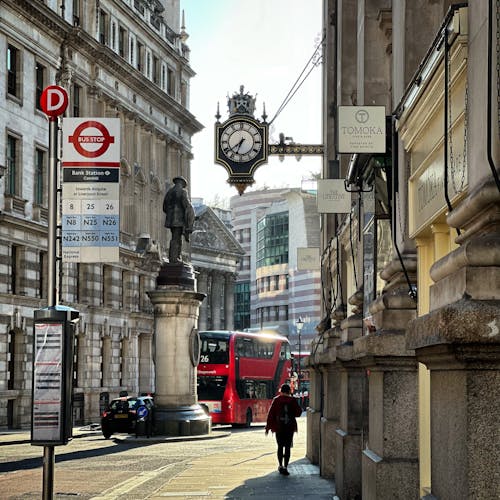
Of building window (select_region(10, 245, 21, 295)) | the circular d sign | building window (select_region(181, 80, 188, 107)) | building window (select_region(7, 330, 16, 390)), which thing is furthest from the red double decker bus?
the circular d sign

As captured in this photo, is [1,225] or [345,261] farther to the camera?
[1,225]

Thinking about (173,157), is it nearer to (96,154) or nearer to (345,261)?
(345,261)

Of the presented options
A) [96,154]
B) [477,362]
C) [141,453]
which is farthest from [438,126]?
[141,453]

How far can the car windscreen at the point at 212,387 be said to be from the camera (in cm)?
5844

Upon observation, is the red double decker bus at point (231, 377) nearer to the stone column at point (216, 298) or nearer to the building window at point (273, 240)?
the stone column at point (216, 298)

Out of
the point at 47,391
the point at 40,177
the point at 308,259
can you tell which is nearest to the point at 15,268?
the point at 40,177

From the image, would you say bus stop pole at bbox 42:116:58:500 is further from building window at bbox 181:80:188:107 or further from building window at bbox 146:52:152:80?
building window at bbox 181:80:188:107

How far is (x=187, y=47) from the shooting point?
88.4 meters

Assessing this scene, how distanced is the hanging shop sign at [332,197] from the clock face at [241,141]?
3.03 metres

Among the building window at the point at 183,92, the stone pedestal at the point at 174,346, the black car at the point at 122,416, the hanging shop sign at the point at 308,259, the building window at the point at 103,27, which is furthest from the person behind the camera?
the building window at the point at 183,92

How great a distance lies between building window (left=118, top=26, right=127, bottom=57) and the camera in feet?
238

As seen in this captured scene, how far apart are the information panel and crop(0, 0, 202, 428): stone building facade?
1241 inches

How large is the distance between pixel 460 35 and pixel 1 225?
47.1m

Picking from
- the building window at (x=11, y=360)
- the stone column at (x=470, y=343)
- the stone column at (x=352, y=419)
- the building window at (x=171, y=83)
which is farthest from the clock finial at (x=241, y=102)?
the building window at (x=171, y=83)
